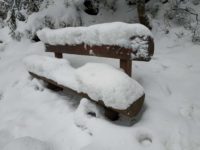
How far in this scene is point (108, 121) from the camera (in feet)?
9.34

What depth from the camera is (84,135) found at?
2.78 meters

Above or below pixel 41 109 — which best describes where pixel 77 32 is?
above

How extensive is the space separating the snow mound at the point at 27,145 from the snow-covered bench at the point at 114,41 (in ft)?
4.15

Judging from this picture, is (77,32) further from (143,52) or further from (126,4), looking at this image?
(126,4)

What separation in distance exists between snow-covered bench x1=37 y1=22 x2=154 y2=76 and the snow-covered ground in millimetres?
634

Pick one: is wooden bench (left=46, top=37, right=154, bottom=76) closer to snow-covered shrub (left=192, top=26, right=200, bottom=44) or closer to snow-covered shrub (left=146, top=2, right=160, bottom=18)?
snow-covered shrub (left=192, top=26, right=200, bottom=44)

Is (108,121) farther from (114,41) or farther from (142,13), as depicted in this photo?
(142,13)

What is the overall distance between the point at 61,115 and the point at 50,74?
69 cm

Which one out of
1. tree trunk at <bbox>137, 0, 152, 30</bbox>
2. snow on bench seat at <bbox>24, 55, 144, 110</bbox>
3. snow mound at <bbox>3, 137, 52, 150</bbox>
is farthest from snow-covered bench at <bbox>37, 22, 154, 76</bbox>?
tree trunk at <bbox>137, 0, 152, 30</bbox>

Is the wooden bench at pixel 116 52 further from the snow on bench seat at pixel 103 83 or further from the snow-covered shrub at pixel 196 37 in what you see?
the snow-covered shrub at pixel 196 37

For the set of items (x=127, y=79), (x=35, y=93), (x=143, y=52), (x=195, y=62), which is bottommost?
(x=35, y=93)

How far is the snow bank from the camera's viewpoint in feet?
9.25

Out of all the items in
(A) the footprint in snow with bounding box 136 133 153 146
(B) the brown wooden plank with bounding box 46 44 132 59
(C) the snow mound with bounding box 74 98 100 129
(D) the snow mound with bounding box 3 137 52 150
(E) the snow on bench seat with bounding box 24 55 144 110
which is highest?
(B) the brown wooden plank with bounding box 46 44 132 59

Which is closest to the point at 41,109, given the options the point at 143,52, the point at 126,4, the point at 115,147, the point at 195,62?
the point at 115,147
